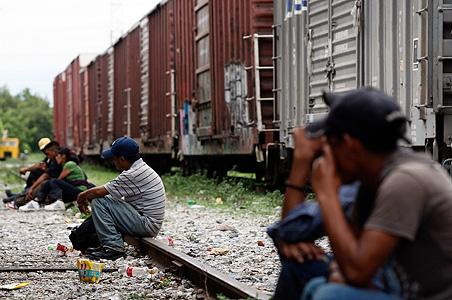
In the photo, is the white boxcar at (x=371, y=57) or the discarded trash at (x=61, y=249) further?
the discarded trash at (x=61, y=249)

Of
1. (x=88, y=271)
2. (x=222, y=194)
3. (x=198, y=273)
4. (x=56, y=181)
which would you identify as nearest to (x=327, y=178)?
(x=198, y=273)

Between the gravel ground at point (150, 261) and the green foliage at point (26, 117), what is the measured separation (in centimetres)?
8981

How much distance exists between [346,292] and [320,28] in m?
9.34

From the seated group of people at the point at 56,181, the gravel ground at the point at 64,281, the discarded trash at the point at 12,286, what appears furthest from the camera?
the seated group of people at the point at 56,181

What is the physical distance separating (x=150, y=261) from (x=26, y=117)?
11807cm

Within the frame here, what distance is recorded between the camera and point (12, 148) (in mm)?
77562

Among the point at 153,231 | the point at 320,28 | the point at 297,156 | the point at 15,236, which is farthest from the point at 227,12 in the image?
the point at 297,156

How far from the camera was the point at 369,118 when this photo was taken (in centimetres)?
317

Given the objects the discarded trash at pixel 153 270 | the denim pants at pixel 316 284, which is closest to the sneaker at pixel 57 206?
the discarded trash at pixel 153 270

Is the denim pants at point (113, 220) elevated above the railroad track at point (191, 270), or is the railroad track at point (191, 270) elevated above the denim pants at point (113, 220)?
the denim pants at point (113, 220)

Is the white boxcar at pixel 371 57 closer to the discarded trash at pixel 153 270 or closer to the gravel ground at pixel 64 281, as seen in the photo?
the discarded trash at pixel 153 270

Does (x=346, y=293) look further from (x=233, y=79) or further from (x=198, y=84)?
(x=198, y=84)

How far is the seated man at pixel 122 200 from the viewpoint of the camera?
349 inches

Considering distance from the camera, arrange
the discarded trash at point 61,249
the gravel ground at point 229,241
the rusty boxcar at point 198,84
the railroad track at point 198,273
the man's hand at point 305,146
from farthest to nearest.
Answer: the rusty boxcar at point 198,84
the discarded trash at point 61,249
the gravel ground at point 229,241
the railroad track at point 198,273
the man's hand at point 305,146
